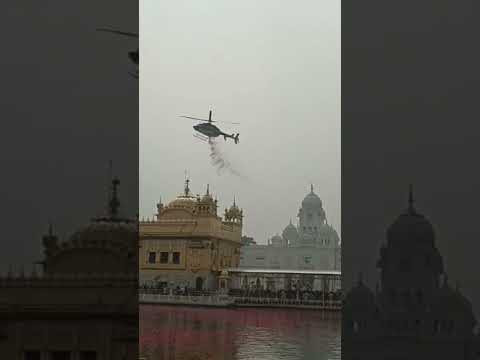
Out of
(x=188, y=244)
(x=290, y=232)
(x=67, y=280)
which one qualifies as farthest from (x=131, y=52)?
(x=188, y=244)

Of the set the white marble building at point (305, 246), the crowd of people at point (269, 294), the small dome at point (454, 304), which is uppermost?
the white marble building at point (305, 246)

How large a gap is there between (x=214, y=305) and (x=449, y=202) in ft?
6.87

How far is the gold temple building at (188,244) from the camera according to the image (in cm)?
427

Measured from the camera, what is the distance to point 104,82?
278 cm

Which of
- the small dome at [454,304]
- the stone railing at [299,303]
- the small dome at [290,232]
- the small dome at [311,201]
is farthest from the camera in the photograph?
the stone railing at [299,303]

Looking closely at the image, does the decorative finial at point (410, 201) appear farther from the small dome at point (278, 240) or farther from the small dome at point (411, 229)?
the small dome at point (278, 240)

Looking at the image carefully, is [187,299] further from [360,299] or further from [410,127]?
[410,127]

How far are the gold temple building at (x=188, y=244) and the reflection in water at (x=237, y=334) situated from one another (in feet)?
0.70

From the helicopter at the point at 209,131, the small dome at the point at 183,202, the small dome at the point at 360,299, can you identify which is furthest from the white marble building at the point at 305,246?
the small dome at the point at 360,299

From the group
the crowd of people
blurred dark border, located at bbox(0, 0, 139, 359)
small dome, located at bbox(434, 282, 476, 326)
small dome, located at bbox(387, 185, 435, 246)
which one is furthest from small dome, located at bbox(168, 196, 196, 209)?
small dome, located at bbox(434, 282, 476, 326)

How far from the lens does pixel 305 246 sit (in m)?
4.09

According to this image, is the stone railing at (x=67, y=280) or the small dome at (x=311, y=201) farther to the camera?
the small dome at (x=311, y=201)

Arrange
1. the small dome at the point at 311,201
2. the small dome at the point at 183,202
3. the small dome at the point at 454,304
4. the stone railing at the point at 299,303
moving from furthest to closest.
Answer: the small dome at the point at 183,202 < the stone railing at the point at 299,303 < the small dome at the point at 311,201 < the small dome at the point at 454,304

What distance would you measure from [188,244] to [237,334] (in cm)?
68
